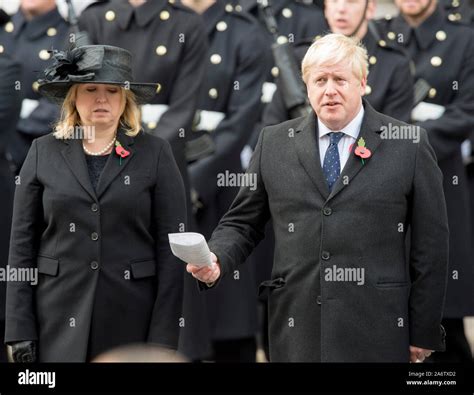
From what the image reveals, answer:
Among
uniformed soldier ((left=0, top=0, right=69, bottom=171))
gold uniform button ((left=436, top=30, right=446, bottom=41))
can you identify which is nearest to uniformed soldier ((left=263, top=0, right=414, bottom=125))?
gold uniform button ((left=436, top=30, right=446, bottom=41))

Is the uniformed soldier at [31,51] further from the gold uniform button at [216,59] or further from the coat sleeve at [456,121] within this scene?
the coat sleeve at [456,121]

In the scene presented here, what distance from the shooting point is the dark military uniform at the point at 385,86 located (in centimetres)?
857

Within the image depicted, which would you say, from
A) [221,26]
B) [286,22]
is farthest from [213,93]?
[286,22]

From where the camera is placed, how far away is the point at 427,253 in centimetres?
647

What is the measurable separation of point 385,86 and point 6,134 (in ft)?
6.17

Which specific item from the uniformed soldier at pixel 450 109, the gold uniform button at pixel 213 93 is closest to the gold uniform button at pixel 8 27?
the gold uniform button at pixel 213 93

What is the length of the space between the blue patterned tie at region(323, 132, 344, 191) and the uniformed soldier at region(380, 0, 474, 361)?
2.38m

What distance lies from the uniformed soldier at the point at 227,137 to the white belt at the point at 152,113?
1.76ft

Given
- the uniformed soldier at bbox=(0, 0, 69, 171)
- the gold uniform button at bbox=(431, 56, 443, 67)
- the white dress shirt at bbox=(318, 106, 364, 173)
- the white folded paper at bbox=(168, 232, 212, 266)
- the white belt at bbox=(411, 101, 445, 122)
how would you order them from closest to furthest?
the white folded paper at bbox=(168, 232, 212, 266) → the white dress shirt at bbox=(318, 106, 364, 173) → the white belt at bbox=(411, 101, 445, 122) → the uniformed soldier at bbox=(0, 0, 69, 171) → the gold uniform button at bbox=(431, 56, 443, 67)

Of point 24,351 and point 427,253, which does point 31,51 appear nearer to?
point 24,351

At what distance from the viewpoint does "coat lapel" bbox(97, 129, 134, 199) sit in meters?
6.88

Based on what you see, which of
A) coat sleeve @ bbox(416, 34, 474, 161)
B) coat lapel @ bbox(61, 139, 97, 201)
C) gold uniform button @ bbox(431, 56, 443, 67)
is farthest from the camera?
gold uniform button @ bbox(431, 56, 443, 67)

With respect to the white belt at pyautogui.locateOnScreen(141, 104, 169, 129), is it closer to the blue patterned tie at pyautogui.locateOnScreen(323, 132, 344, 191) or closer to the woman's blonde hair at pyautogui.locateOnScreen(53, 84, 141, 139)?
the woman's blonde hair at pyautogui.locateOnScreen(53, 84, 141, 139)

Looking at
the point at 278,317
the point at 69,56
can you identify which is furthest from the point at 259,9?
the point at 278,317
